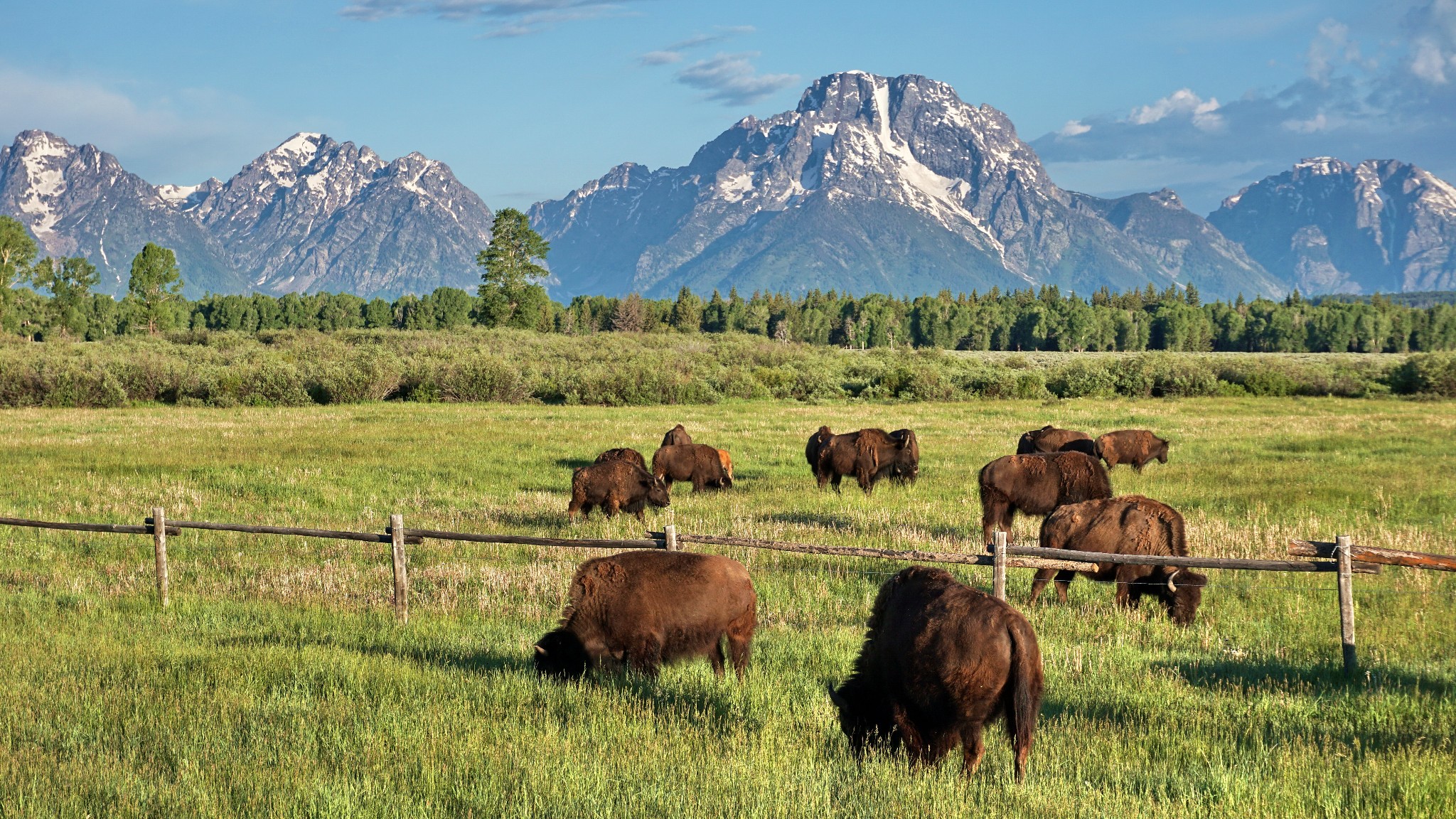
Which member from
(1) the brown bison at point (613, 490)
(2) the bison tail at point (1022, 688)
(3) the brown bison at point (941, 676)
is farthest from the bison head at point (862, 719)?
(1) the brown bison at point (613, 490)

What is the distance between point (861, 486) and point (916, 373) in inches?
1327

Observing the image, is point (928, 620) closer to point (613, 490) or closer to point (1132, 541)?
point (1132, 541)

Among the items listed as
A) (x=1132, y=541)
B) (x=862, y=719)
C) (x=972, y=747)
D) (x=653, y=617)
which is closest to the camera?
(x=972, y=747)

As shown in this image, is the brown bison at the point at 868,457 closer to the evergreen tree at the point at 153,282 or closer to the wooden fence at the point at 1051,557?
the wooden fence at the point at 1051,557

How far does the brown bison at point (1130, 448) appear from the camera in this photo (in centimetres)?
2431

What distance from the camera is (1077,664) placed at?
29.6 feet

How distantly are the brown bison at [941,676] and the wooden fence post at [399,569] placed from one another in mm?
6072

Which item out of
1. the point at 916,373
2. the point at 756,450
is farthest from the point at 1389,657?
the point at 916,373

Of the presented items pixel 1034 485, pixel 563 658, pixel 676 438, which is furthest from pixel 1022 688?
pixel 676 438

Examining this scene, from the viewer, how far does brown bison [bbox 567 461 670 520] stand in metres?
17.2

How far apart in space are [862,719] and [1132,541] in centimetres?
598

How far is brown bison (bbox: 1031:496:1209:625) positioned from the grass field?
0.37 m

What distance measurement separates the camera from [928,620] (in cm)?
627

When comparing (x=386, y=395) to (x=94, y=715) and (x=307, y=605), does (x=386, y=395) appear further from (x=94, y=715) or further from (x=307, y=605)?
(x=94, y=715)
